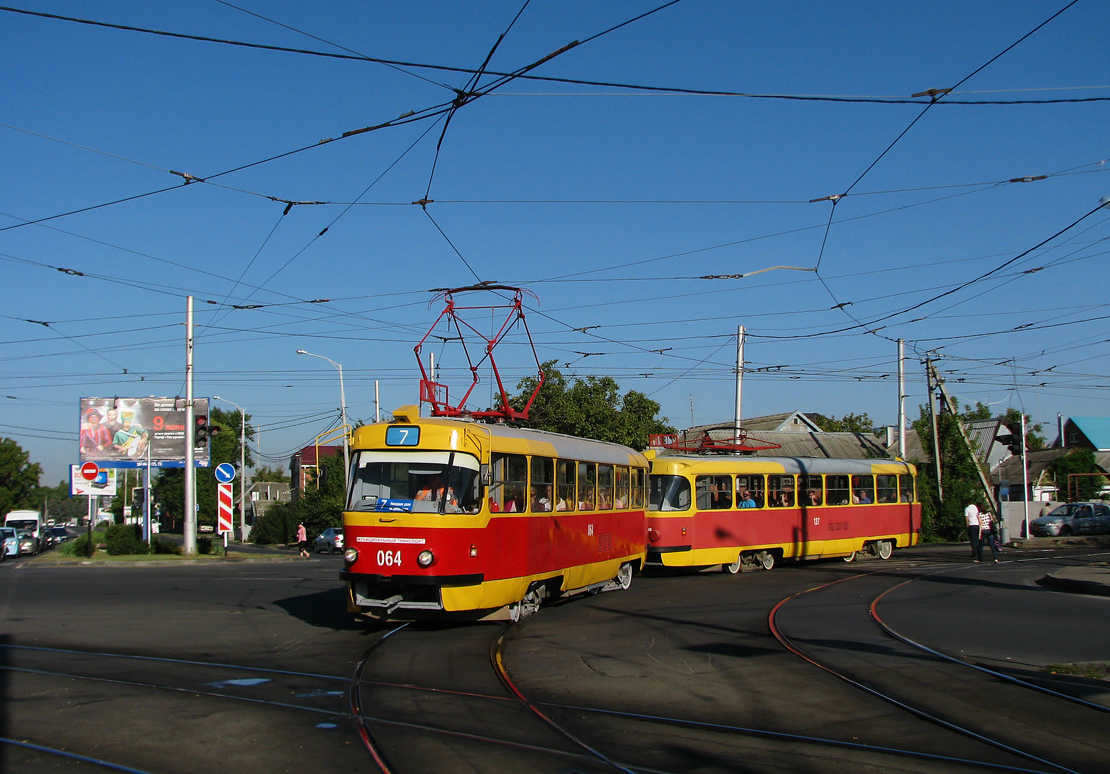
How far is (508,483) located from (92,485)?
1330 inches

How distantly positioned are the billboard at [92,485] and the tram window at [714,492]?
27522mm

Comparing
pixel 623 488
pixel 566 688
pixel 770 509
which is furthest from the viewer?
pixel 770 509

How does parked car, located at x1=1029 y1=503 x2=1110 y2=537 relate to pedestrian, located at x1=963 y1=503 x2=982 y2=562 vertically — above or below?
below

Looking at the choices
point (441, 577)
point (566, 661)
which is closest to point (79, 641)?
point (441, 577)

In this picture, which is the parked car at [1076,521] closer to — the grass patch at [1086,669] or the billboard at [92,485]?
the grass patch at [1086,669]

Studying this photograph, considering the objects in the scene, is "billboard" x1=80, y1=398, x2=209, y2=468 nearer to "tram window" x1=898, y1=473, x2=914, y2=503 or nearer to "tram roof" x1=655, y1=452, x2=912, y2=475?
"tram roof" x1=655, y1=452, x2=912, y2=475

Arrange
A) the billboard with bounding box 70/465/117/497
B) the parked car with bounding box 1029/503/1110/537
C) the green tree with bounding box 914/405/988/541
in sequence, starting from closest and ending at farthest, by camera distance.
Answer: the green tree with bounding box 914/405/988/541 → the billboard with bounding box 70/465/117/497 → the parked car with bounding box 1029/503/1110/537

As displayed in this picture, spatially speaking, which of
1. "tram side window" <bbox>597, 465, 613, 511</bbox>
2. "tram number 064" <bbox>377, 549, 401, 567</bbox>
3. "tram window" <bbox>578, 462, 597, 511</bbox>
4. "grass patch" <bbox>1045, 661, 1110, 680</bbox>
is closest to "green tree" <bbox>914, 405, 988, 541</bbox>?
"tram side window" <bbox>597, 465, 613, 511</bbox>

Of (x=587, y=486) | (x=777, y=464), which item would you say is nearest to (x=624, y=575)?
(x=587, y=486)

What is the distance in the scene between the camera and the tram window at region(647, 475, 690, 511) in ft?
66.4

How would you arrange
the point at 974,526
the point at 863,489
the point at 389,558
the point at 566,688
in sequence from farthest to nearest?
the point at 863,489, the point at 974,526, the point at 389,558, the point at 566,688

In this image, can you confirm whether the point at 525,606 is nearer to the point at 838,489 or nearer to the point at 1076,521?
the point at 838,489

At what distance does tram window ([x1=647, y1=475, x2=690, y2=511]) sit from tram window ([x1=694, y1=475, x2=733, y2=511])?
0.99 feet

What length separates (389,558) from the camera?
11.5m
